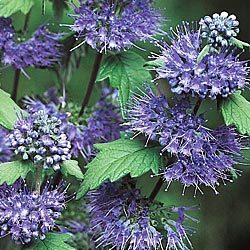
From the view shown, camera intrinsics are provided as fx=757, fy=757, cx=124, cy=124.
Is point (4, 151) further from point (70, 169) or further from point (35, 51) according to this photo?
point (70, 169)

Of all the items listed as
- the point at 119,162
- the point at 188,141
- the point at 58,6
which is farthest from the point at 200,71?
the point at 58,6

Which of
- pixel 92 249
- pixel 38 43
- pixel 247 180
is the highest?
pixel 38 43

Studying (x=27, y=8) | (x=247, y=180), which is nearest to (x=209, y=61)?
(x=27, y=8)

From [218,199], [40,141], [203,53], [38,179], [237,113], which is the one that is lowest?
[218,199]

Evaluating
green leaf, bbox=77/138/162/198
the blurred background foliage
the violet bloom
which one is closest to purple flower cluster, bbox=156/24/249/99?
green leaf, bbox=77/138/162/198

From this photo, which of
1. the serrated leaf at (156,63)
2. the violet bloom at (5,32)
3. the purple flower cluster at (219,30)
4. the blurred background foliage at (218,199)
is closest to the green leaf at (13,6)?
the violet bloom at (5,32)

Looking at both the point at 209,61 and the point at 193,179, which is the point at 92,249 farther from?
the point at 209,61

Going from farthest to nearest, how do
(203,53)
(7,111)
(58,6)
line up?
(58,6) → (7,111) → (203,53)
